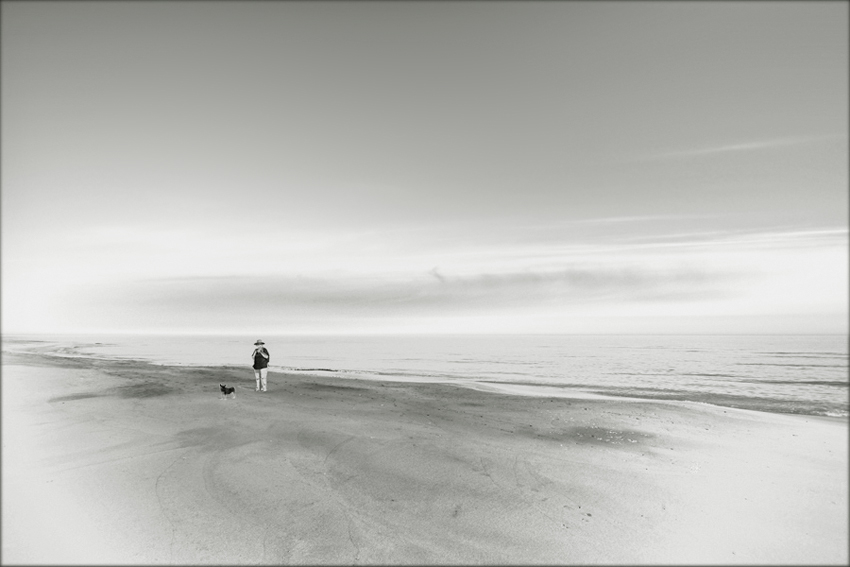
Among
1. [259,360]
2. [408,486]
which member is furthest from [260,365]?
[408,486]

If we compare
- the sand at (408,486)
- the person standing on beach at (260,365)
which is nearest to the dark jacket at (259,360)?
the person standing on beach at (260,365)

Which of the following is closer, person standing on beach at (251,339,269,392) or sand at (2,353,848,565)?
sand at (2,353,848,565)

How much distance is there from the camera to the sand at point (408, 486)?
4707 millimetres

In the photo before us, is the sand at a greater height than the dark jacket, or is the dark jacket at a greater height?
the dark jacket

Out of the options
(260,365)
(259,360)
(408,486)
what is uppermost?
(259,360)

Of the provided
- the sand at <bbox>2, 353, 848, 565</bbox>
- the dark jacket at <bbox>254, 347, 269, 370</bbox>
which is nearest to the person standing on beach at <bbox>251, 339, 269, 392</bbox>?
the dark jacket at <bbox>254, 347, 269, 370</bbox>

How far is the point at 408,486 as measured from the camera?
6961 millimetres

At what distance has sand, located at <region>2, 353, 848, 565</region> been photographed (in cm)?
471

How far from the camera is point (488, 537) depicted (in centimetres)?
530

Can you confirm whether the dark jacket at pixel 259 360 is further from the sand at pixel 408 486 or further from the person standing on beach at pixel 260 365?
the sand at pixel 408 486

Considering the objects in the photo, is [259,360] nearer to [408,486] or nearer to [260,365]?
[260,365]

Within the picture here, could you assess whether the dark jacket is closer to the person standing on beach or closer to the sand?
the person standing on beach

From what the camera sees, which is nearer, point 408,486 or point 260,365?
point 408,486

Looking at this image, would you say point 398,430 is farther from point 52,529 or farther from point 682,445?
point 52,529
